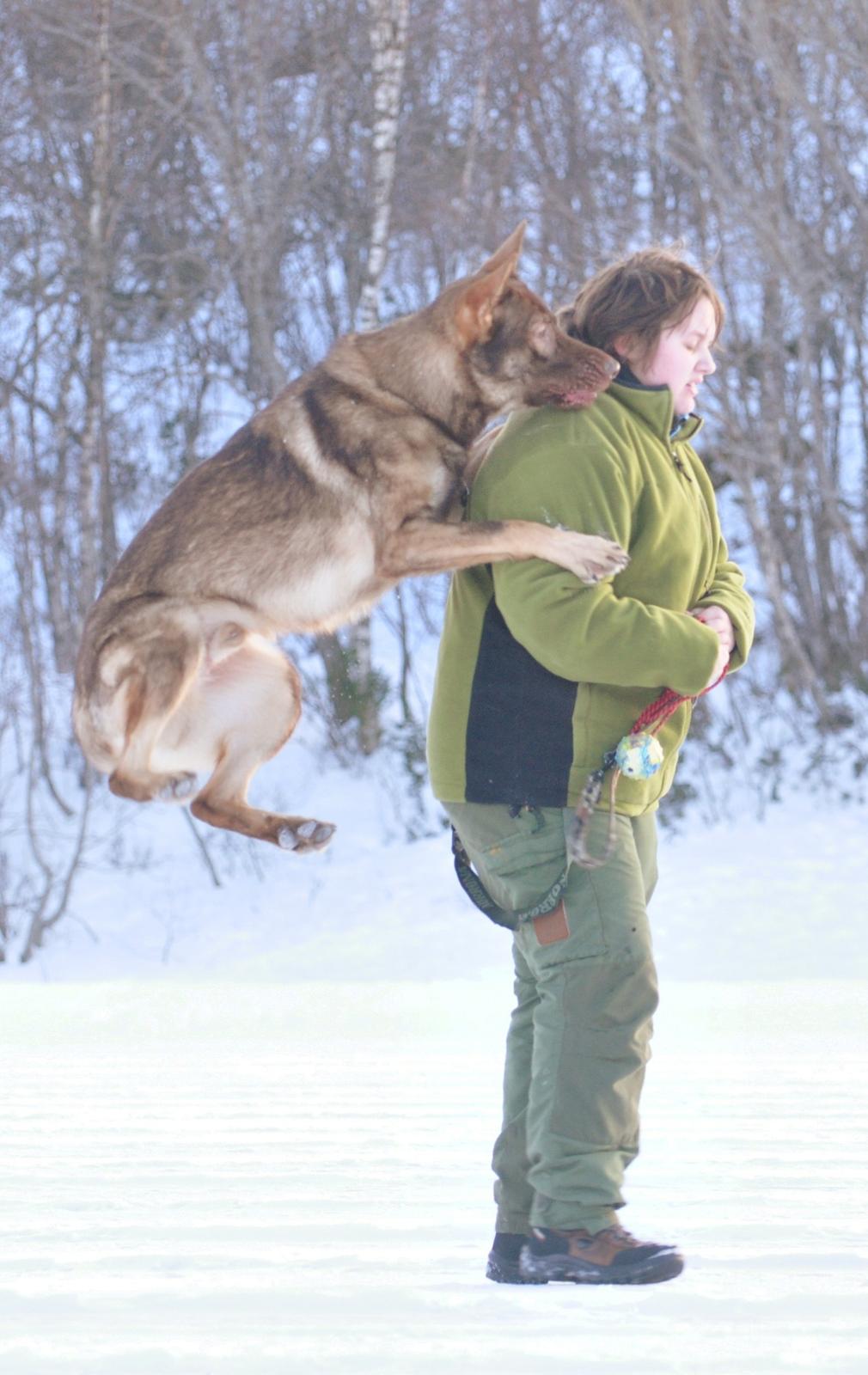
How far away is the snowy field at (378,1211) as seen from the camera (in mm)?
2391

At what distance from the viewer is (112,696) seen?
11.0 feet

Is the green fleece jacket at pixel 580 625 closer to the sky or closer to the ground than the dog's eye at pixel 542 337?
closer to the ground

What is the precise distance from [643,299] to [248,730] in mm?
1251

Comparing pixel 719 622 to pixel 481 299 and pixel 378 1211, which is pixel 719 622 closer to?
pixel 481 299

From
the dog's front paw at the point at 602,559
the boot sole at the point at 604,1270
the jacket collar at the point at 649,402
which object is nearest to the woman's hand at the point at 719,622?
the dog's front paw at the point at 602,559

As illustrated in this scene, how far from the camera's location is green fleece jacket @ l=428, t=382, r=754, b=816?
267 cm

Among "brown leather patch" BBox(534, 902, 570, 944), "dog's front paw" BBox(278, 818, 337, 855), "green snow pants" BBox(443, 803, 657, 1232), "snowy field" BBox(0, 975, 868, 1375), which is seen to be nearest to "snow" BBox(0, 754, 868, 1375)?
"snowy field" BBox(0, 975, 868, 1375)

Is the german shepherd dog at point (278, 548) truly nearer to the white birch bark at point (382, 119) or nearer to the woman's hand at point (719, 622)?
the woman's hand at point (719, 622)

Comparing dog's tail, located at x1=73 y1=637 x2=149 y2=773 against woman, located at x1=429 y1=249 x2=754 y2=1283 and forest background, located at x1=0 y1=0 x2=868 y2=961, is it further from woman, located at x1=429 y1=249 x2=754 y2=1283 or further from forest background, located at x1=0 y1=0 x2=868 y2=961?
forest background, located at x1=0 y1=0 x2=868 y2=961

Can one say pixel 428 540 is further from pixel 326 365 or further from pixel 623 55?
pixel 623 55

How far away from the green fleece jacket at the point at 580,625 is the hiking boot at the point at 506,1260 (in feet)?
2.63

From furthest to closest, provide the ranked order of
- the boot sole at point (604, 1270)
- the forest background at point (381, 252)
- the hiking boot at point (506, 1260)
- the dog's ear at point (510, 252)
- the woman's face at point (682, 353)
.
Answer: the forest background at point (381, 252)
the dog's ear at point (510, 252)
the woman's face at point (682, 353)
the hiking boot at point (506, 1260)
the boot sole at point (604, 1270)

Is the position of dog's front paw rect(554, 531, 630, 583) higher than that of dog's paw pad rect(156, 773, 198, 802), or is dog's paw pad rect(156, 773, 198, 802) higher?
dog's front paw rect(554, 531, 630, 583)

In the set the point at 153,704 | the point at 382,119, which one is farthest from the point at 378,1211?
the point at 382,119
